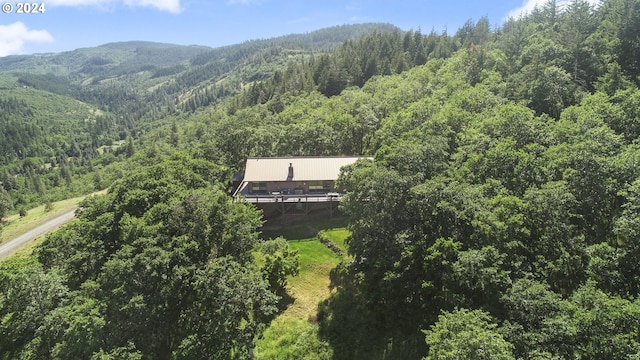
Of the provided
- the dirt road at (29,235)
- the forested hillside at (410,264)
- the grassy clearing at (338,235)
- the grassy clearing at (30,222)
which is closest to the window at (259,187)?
the forested hillside at (410,264)

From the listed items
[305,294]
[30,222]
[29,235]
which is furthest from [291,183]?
[30,222]

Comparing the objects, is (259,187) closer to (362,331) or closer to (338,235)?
(338,235)

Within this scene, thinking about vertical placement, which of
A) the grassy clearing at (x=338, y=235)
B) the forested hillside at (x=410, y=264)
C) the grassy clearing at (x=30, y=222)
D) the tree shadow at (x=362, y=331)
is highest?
the forested hillside at (x=410, y=264)

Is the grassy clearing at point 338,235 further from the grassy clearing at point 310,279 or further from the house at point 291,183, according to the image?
the house at point 291,183

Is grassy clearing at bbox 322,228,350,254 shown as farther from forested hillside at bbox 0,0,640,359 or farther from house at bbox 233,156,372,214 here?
forested hillside at bbox 0,0,640,359

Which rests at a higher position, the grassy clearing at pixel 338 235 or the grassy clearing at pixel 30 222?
the grassy clearing at pixel 338 235

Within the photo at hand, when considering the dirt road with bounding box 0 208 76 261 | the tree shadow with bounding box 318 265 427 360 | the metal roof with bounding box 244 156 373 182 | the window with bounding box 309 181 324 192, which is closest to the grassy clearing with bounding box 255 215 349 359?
the tree shadow with bounding box 318 265 427 360
